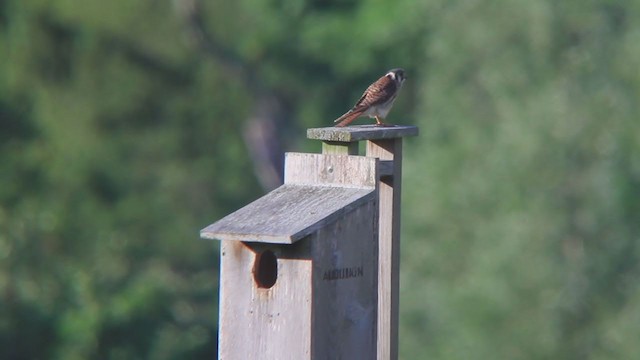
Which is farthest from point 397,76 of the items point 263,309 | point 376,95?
point 263,309

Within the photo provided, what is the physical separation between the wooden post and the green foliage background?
5.35m

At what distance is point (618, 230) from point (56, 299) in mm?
5210

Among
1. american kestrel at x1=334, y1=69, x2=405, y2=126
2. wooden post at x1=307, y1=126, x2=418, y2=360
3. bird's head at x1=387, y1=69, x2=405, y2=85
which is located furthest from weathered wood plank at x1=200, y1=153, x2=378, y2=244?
bird's head at x1=387, y1=69, x2=405, y2=85

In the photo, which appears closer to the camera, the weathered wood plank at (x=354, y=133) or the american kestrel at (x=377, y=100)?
the weathered wood plank at (x=354, y=133)

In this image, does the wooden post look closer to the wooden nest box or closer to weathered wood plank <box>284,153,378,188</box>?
the wooden nest box

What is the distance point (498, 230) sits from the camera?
43.5 feet

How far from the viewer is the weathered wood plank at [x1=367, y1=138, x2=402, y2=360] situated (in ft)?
14.5

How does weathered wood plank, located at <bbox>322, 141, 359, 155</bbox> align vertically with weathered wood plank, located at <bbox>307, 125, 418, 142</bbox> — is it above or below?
below

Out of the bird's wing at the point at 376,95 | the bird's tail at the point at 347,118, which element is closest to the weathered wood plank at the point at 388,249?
the bird's tail at the point at 347,118

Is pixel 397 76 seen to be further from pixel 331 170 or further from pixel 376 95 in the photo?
pixel 331 170

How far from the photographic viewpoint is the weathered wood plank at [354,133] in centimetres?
421

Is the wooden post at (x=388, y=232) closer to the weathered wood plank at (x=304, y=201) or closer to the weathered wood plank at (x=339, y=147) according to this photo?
the weathered wood plank at (x=339, y=147)

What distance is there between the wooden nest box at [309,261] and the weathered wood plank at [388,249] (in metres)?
0.09

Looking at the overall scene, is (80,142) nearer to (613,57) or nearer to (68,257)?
(68,257)
